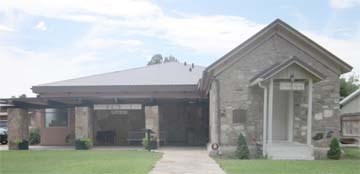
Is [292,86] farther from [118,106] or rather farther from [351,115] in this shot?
[351,115]

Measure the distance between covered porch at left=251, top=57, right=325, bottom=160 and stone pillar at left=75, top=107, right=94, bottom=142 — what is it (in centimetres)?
814

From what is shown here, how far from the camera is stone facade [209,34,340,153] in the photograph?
1738 cm

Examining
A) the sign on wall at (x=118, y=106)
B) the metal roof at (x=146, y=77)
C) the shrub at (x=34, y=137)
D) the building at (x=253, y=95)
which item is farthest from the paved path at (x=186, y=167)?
the shrub at (x=34, y=137)

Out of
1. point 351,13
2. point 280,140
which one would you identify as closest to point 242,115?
point 280,140

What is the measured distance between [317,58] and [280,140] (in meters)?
3.44

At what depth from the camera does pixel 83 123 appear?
2127cm

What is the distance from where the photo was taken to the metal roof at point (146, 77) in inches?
892

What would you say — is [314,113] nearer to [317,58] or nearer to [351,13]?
[317,58]

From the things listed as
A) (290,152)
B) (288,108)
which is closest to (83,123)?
(288,108)

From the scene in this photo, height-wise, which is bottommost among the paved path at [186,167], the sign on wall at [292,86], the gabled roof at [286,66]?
the paved path at [186,167]

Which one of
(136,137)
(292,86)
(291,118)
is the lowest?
(136,137)

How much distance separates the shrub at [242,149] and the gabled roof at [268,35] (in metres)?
2.90

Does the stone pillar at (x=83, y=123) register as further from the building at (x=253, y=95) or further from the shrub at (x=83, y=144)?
the shrub at (x=83, y=144)

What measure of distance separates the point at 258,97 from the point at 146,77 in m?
8.19
